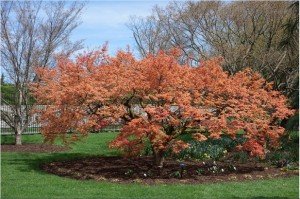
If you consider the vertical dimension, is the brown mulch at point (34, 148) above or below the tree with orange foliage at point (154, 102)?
below

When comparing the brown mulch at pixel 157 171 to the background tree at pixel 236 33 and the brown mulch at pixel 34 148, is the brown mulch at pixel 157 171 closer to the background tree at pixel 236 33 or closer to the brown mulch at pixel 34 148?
→ the brown mulch at pixel 34 148

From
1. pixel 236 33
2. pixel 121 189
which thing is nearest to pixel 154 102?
pixel 121 189

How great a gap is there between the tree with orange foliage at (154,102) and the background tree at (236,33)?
7571 millimetres

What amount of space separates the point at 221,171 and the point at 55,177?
3.78 m

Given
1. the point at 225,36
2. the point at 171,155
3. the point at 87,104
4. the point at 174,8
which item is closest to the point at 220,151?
the point at 171,155

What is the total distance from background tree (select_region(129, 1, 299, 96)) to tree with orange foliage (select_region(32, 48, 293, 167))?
7.57 meters

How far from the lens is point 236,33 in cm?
2367

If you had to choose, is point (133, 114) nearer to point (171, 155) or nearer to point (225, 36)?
point (171, 155)

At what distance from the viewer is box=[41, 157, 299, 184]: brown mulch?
1005 cm

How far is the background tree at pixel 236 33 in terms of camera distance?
66.3ft

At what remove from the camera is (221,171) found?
1092cm

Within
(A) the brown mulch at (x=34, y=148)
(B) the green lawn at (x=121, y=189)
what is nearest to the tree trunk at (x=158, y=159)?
(B) the green lawn at (x=121, y=189)

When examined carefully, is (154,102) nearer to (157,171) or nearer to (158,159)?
(158,159)

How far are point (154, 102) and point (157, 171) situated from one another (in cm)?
159
